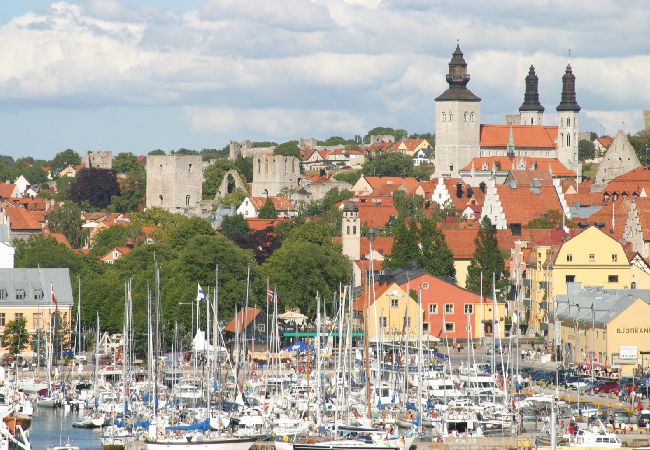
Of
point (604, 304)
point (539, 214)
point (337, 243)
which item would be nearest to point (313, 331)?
point (604, 304)

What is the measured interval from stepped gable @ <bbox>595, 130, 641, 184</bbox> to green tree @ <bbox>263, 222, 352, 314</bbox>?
3213 inches

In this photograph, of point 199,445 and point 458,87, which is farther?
point 458,87

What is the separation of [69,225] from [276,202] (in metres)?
21.0

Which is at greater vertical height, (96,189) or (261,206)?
(96,189)

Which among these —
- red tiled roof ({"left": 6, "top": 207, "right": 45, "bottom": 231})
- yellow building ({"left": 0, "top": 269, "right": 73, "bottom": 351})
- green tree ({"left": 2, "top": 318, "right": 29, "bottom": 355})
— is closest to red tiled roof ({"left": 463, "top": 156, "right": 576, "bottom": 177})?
red tiled roof ({"left": 6, "top": 207, "right": 45, "bottom": 231})

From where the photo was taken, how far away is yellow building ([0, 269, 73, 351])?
3514 inches

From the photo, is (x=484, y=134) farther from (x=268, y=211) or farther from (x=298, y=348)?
(x=298, y=348)

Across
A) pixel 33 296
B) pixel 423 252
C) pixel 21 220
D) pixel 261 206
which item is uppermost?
pixel 261 206

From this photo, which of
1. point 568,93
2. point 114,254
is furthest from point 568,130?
point 114,254

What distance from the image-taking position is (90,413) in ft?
229

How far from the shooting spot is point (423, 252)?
10188 centimetres

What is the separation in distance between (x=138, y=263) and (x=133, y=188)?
80801mm

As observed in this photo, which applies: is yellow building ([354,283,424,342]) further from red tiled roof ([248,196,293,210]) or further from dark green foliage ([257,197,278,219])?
red tiled roof ([248,196,293,210])

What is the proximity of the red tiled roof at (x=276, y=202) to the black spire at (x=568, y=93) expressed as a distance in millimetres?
29328
